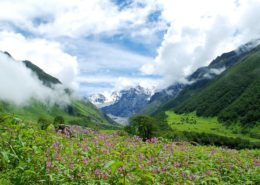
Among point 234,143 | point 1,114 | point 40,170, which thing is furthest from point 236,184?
point 234,143

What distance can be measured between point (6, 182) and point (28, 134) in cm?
144

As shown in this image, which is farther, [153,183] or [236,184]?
[236,184]

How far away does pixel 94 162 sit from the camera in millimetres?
10594

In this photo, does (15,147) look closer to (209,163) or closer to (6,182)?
(6,182)

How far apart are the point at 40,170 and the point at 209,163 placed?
26.1ft

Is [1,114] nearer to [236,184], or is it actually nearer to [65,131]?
[65,131]

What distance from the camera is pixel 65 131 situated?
14.4 m

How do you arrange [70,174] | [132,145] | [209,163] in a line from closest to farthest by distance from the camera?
[70,174]
[209,163]
[132,145]

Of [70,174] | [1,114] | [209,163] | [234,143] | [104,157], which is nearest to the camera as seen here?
[1,114]

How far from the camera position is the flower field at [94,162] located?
8.10 metres

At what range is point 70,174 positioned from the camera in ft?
29.4

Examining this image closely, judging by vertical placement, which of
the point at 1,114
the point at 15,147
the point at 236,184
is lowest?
the point at 236,184

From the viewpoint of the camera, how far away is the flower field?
26.6 ft

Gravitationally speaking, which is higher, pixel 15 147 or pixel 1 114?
pixel 1 114
